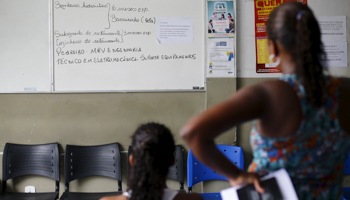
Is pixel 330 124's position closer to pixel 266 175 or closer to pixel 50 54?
pixel 266 175

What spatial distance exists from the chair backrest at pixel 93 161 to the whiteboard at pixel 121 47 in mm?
615

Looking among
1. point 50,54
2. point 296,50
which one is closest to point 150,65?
point 50,54

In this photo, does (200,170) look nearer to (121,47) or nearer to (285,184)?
(121,47)

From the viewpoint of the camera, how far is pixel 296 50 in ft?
2.49

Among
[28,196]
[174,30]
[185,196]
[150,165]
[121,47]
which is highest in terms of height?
[174,30]

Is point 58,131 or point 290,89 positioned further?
point 58,131

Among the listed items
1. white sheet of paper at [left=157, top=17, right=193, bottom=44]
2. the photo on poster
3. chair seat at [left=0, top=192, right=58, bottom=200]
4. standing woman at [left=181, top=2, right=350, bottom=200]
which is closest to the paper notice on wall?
the photo on poster

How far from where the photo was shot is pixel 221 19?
2.90m

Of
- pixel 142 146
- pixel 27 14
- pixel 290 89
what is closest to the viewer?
pixel 290 89

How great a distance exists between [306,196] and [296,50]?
41 centimetres

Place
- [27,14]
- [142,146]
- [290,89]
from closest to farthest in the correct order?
[290,89] → [142,146] → [27,14]

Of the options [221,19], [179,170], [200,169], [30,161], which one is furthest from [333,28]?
[30,161]

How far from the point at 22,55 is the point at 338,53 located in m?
3.39

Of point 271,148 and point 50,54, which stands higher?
point 50,54
